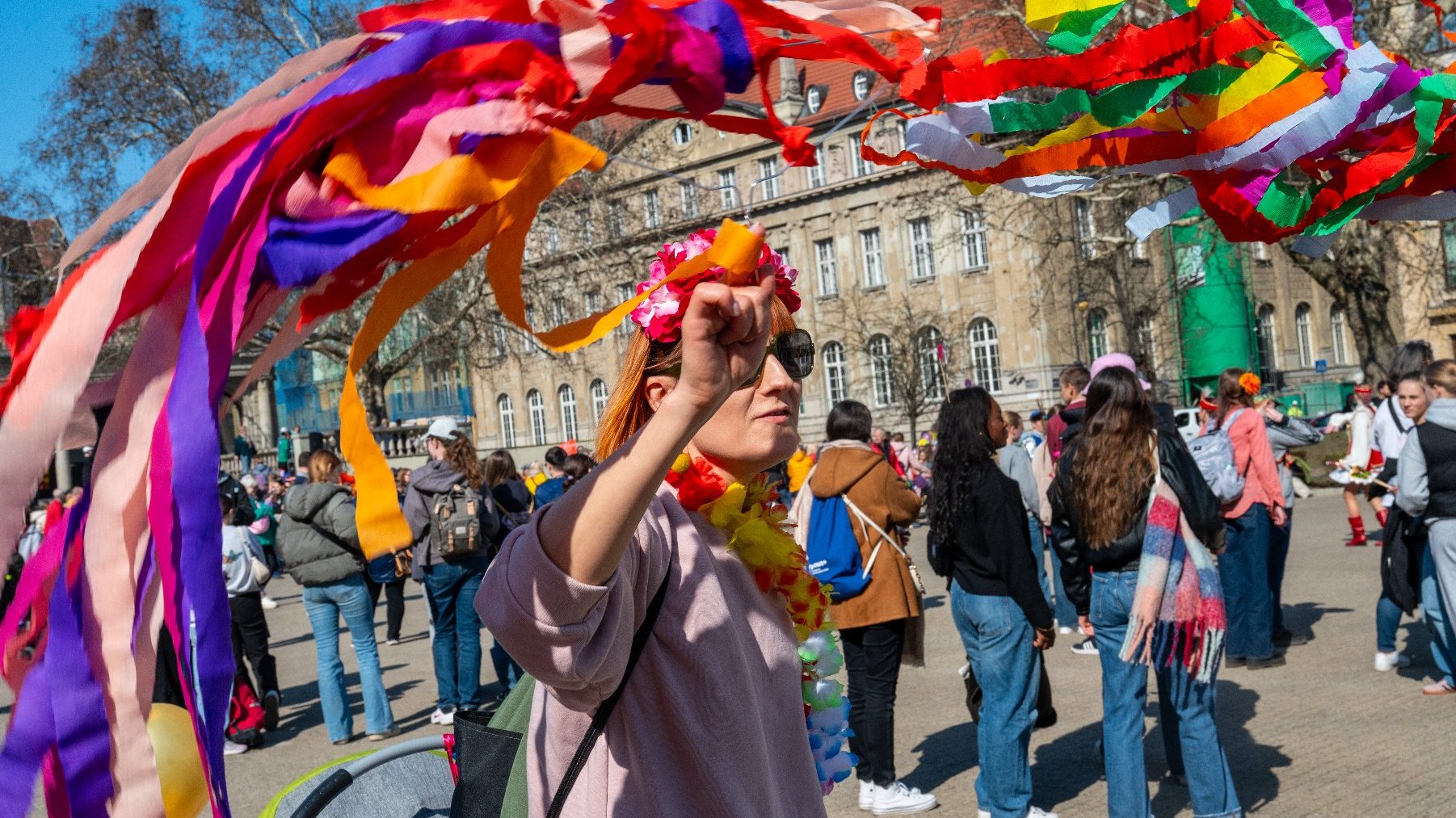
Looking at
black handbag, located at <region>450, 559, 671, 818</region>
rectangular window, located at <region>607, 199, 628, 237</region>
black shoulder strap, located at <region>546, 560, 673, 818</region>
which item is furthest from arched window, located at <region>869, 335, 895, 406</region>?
black shoulder strap, located at <region>546, 560, 673, 818</region>

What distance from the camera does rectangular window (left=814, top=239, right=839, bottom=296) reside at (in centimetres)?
4478

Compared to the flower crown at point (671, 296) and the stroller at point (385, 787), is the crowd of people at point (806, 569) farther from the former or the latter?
the stroller at point (385, 787)

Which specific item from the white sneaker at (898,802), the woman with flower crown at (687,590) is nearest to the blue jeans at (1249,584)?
the white sneaker at (898,802)

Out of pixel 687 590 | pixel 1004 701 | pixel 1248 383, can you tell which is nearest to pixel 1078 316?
pixel 1248 383

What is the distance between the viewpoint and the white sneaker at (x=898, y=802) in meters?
5.84

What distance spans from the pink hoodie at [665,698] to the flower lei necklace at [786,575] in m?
0.18

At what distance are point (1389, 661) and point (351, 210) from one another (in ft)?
26.7

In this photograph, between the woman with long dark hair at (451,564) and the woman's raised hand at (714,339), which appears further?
the woman with long dark hair at (451,564)

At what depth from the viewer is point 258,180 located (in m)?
1.33

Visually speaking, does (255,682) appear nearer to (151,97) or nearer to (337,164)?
(337,164)

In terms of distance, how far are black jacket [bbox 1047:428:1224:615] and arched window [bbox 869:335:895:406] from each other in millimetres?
33460

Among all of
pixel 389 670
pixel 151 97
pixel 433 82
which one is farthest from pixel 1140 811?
pixel 151 97

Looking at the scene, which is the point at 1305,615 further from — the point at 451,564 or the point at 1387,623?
the point at 451,564

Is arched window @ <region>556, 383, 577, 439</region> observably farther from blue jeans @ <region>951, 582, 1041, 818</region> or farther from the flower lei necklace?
the flower lei necklace
